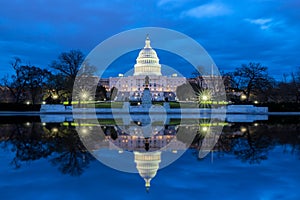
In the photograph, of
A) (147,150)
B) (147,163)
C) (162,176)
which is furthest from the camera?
(147,150)

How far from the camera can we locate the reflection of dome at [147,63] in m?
112

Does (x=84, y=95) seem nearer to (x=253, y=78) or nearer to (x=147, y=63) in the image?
(x=253, y=78)

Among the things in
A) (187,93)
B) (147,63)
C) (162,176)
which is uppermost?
(147,63)

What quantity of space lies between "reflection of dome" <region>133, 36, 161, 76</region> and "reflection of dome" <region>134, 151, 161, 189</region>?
103 metres

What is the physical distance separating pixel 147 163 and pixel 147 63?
10448 cm

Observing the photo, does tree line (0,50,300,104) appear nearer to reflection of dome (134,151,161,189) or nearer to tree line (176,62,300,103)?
tree line (176,62,300,103)

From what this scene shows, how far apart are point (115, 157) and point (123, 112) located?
88.2 feet

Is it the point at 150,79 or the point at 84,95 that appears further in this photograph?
the point at 150,79

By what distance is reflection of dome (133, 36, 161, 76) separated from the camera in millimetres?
112188

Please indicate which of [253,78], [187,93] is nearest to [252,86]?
[253,78]

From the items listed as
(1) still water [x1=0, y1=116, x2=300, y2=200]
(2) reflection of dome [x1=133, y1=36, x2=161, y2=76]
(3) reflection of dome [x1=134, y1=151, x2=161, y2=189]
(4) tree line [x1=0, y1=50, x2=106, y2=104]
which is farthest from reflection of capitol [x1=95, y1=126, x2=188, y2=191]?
(2) reflection of dome [x1=133, y1=36, x2=161, y2=76]

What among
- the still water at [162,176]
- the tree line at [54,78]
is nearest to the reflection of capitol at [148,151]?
the still water at [162,176]

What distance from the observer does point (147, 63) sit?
112 meters

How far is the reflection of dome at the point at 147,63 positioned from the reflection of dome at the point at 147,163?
103 meters
